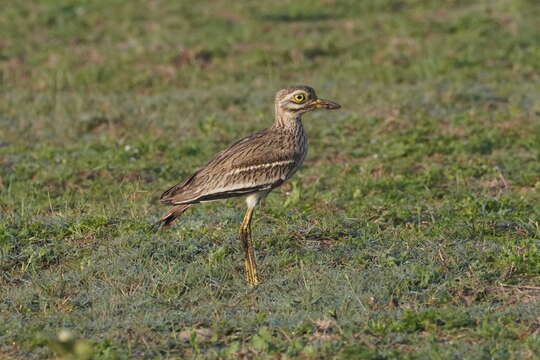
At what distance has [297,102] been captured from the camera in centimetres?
758

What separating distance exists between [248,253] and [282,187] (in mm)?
2947

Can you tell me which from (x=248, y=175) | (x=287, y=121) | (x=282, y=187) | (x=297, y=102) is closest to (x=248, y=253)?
(x=248, y=175)

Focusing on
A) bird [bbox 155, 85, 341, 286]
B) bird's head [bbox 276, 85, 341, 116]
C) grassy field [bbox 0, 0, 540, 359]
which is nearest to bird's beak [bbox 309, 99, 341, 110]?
bird's head [bbox 276, 85, 341, 116]

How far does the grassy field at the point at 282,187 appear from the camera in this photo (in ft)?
19.7

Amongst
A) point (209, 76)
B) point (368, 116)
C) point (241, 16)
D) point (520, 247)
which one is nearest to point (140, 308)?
point (520, 247)

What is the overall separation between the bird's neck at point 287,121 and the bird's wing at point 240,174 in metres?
0.24

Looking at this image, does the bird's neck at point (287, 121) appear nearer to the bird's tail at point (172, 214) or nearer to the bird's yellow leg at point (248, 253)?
the bird's yellow leg at point (248, 253)

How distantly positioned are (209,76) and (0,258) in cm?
728

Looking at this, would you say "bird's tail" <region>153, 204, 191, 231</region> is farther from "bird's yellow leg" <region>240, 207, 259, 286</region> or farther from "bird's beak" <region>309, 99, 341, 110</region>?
"bird's beak" <region>309, 99, 341, 110</region>

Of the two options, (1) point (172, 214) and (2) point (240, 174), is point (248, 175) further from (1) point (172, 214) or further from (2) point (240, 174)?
(1) point (172, 214)

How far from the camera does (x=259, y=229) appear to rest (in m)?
7.95

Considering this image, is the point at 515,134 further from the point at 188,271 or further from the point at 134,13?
the point at 134,13

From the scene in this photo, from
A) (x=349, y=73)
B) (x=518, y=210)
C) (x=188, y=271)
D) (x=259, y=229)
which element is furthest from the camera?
(x=349, y=73)

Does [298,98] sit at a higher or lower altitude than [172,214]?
higher
